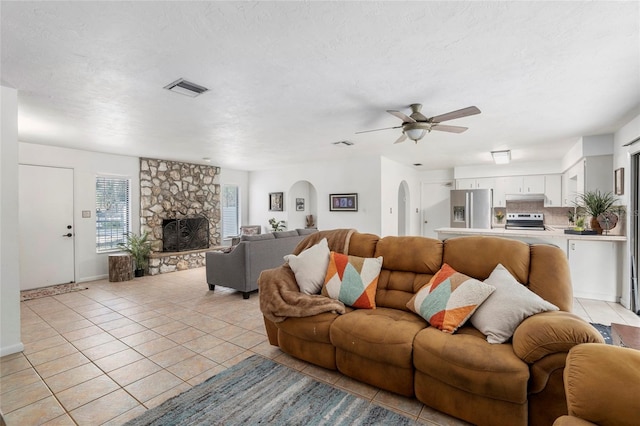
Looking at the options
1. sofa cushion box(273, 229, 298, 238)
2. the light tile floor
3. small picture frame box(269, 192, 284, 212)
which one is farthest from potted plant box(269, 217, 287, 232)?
the light tile floor

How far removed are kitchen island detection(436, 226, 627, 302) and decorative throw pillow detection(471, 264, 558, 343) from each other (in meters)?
2.67

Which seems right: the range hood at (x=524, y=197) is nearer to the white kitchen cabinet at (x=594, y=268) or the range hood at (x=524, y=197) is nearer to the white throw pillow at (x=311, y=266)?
the white kitchen cabinet at (x=594, y=268)

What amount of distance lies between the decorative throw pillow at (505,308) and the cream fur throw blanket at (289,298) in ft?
3.41

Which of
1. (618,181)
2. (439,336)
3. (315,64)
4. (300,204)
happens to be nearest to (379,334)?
(439,336)

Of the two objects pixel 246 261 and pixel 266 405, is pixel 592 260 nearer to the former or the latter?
pixel 266 405

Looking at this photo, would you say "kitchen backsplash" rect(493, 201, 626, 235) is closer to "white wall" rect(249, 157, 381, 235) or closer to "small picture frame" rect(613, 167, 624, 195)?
"small picture frame" rect(613, 167, 624, 195)

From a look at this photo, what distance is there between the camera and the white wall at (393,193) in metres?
6.46

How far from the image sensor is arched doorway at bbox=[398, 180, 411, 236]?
8.38 m

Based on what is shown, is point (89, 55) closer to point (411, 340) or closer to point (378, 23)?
point (378, 23)

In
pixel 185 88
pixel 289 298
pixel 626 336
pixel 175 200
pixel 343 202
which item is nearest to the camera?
pixel 626 336

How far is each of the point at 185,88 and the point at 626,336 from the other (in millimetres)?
3835

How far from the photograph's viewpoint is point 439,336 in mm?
1953

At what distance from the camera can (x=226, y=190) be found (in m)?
8.37

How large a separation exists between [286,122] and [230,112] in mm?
742
